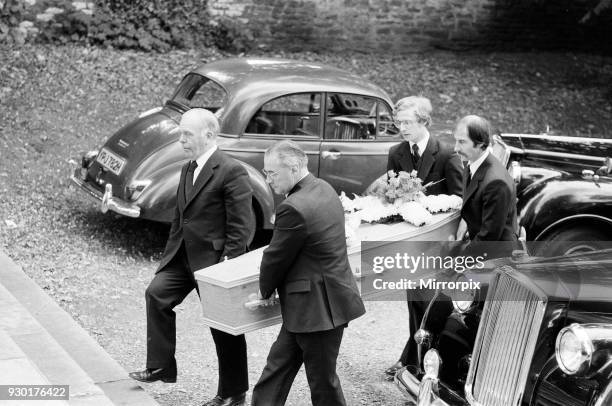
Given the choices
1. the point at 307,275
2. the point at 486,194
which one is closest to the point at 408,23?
the point at 486,194

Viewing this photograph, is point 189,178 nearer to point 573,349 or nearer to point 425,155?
point 425,155

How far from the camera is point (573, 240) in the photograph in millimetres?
8188

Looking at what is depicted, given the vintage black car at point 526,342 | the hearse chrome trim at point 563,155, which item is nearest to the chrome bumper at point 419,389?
the vintage black car at point 526,342

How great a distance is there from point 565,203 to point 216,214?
371 cm

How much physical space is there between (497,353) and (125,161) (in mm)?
5264

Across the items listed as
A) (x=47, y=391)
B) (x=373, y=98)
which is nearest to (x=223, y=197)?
(x=47, y=391)

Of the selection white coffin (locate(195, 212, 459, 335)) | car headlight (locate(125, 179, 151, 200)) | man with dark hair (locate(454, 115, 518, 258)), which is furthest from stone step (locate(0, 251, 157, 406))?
man with dark hair (locate(454, 115, 518, 258))

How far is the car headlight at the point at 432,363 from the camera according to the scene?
522 cm

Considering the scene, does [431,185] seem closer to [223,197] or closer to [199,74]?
[223,197]

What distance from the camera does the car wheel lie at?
8148mm

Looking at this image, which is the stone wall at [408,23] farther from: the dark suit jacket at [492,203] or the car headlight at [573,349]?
the car headlight at [573,349]

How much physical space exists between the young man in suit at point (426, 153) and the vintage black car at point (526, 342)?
1238 mm

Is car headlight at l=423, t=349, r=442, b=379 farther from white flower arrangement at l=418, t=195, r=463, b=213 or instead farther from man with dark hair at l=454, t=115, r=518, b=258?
white flower arrangement at l=418, t=195, r=463, b=213

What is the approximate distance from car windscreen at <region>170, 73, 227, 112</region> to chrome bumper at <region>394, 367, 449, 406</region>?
4.95 meters
